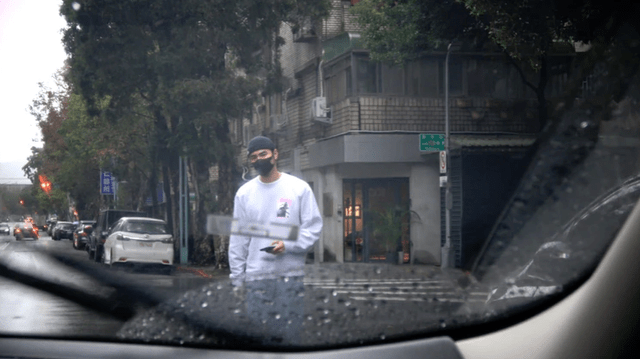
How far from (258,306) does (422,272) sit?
358mm

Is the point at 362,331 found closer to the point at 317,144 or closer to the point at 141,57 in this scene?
the point at 317,144

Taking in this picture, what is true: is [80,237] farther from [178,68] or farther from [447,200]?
[447,200]

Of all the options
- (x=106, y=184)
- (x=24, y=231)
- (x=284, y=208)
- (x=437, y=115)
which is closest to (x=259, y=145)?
(x=284, y=208)

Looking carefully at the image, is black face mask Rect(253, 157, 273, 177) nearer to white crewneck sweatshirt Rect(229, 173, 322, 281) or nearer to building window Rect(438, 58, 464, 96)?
white crewneck sweatshirt Rect(229, 173, 322, 281)

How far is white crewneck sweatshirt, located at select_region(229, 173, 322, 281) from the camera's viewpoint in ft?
3.94

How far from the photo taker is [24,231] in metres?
1.04

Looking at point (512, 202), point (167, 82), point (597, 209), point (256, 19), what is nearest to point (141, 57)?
point (167, 82)

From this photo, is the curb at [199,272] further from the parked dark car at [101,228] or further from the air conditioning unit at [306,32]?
the air conditioning unit at [306,32]

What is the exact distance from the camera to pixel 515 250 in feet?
4.38

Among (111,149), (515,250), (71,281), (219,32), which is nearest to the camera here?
(71,281)

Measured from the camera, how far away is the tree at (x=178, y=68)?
4.22 feet

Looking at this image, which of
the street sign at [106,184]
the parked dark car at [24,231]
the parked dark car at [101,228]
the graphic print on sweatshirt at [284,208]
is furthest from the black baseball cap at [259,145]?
the street sign at [106,184]

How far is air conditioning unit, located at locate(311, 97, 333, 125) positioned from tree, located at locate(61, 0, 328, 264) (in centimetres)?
14

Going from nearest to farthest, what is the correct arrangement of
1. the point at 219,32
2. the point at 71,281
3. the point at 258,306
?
Result: the point at 71,281 < the point at 258,306 < the point at 219,32
